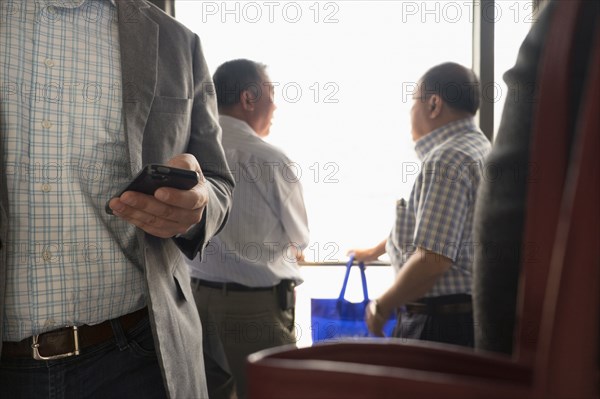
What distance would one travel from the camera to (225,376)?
2.31 metres

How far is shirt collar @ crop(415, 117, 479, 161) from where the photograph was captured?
2031 mm

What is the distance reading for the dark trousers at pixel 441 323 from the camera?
1889 millimetres

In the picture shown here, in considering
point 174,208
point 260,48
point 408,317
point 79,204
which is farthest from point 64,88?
point 260,48

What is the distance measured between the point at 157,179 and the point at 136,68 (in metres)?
0.36

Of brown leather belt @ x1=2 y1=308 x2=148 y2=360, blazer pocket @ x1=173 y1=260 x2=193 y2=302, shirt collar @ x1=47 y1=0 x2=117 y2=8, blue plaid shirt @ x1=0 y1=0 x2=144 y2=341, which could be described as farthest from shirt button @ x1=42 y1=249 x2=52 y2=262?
shirt collar @ x1=47 y1=0 x2=117 y2=8

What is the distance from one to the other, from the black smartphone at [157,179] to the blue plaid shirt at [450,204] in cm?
A: 107

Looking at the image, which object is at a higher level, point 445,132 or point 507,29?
point 507,29

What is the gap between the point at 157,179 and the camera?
93 centimetres

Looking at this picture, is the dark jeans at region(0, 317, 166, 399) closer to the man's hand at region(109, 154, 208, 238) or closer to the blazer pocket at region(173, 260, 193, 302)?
the blazer pocket at region(173, 260, 193, 302)

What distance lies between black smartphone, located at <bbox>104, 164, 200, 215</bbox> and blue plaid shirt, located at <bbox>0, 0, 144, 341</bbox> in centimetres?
17

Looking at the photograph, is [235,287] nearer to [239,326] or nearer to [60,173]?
[239,326]

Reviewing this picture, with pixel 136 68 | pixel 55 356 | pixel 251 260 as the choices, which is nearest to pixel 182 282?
pixel 55 356

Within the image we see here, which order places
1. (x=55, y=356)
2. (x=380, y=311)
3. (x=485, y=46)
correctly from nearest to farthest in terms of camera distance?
(x=55, y=356) → (x=380, y=311) → (x=485, y=46)

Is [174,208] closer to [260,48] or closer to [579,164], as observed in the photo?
[579,164]
